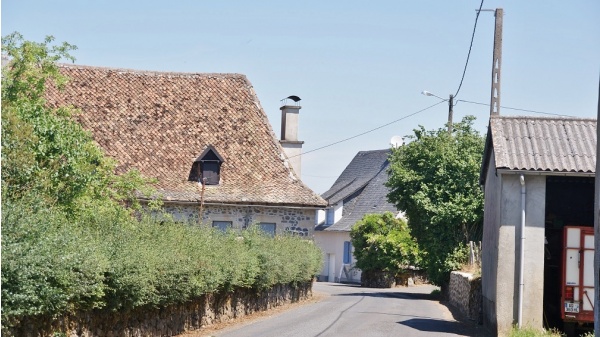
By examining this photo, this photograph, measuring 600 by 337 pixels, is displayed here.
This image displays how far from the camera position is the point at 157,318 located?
1858 centimetres

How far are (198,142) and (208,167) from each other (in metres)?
1.74

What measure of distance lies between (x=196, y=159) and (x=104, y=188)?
14.5 meters

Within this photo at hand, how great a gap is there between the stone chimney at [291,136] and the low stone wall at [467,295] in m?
12.7

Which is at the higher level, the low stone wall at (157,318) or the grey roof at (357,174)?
the grey roof at (357,174)

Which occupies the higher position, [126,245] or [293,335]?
[126,245]

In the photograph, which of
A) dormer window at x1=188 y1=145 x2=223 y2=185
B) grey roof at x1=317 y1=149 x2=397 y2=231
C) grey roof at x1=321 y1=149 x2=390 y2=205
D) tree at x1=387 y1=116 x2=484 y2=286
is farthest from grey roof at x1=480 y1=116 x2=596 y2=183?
grey roof at x1=321 y1=149 x2=390 y2=205

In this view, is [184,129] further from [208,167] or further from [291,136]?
[291,136]

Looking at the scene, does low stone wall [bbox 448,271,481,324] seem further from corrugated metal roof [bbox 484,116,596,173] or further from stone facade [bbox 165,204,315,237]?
stone facade [bbox 165,204,315,237]

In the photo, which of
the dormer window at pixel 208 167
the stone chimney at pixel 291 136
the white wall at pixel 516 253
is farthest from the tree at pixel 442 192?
the white wall at pixel 516 253

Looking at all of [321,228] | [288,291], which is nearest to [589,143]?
[288,291]

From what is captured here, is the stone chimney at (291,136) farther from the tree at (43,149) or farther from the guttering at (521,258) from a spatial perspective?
the guttering at (521,258)

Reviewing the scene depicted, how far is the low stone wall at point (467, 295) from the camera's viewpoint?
24844mm

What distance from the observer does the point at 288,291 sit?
31.5m

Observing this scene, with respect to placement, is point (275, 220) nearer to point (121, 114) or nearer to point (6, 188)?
point (121, 114)
